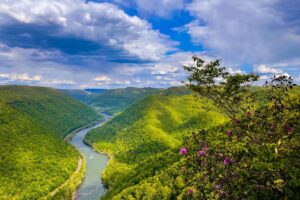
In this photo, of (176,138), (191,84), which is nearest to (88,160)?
(176,138)

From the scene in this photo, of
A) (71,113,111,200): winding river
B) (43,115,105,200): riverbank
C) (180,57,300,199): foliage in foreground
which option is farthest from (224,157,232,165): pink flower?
(71,113,111,200): winding river

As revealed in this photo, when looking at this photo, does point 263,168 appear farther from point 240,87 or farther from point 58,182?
point 58,182

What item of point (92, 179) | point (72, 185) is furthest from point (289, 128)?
point (92, 179)

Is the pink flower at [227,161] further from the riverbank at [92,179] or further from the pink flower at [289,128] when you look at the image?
the riverbank at [92,179]

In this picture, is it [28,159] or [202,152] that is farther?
[28,159]

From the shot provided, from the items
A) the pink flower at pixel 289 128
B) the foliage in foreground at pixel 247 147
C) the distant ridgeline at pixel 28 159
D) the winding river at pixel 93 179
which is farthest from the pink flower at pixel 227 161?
the distant ridgeline at pixel 28 159

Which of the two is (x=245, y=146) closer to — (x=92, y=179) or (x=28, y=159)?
(x=92, y=179)

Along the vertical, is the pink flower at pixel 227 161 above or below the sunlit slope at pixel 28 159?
above

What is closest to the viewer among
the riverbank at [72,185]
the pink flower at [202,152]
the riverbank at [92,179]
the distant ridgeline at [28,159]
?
the pink flower at [202,152]
